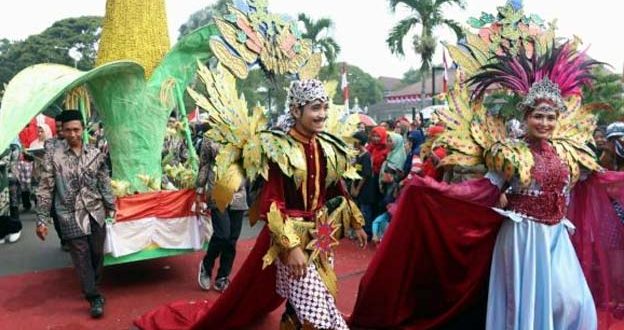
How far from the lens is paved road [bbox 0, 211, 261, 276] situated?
6336 mm

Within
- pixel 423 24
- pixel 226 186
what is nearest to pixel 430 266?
pixel 226 186

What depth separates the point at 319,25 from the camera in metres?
25.0

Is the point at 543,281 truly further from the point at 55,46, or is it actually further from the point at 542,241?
the point at 55,46

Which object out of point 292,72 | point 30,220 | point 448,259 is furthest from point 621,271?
point 30,220

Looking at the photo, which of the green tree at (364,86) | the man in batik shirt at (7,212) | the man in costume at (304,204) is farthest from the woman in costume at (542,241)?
the green tree at (364,86)

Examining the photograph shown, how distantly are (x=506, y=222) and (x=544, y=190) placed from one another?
1.02 ft

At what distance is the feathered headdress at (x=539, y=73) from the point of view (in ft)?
11.2

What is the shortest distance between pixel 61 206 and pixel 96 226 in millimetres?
300

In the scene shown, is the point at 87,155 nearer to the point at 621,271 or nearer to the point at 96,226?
the point at 96,226

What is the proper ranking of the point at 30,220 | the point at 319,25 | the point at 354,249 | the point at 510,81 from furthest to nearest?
1. the point at 319,25
2. the point at 30,220
3. the point at 354,249
4. the point at 510,81

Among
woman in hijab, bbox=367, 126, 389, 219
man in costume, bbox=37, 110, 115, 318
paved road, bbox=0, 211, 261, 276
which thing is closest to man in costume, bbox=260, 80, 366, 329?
man in costume, bbox=37, 110, 115, 318

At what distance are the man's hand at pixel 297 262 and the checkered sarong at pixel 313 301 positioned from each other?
0.05 metres

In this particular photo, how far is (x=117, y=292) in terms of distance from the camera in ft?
17.5

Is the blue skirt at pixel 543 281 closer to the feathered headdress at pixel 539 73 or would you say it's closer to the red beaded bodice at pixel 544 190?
the red beaded bodice at pixel 544 190
